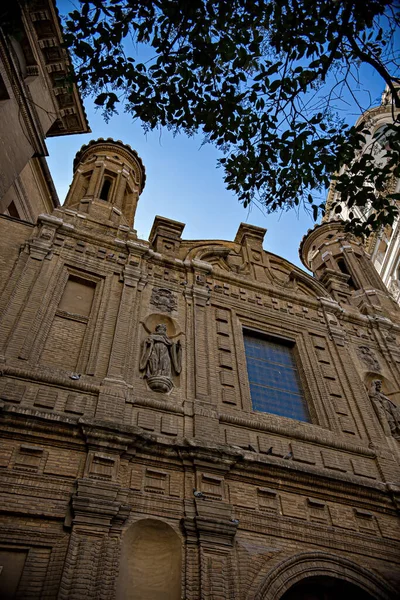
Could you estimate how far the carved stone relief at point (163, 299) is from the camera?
41.1ft

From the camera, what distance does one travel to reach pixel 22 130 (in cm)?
1284

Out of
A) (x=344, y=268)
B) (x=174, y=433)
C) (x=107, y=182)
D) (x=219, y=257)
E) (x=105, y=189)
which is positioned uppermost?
(x=344, y=268)

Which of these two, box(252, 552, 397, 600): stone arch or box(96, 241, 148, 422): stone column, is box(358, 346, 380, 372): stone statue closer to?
box(252, 552, 397, 600): stone arch

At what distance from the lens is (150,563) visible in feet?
25.8

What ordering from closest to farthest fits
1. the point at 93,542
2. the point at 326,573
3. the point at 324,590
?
1. the point at 93,542
2. the point at 326,573
3. the point at 324,590

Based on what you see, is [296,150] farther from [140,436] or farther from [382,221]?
[140,436]

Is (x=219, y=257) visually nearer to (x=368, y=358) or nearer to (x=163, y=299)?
(x=163, y=299)

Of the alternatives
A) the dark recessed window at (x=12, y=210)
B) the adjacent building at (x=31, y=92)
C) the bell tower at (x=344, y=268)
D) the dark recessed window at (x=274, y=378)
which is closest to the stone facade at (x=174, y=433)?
the dark recessed window at (x=274, y=378)

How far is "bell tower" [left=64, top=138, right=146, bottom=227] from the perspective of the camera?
1606cm

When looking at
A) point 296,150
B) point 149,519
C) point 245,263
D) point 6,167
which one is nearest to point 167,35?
point 296,150

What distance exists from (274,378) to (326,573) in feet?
16.0

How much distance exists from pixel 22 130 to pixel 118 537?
9.96 metres

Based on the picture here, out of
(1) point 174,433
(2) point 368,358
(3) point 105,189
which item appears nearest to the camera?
(1) point 174,433

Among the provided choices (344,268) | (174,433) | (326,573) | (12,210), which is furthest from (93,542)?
(344,268)
